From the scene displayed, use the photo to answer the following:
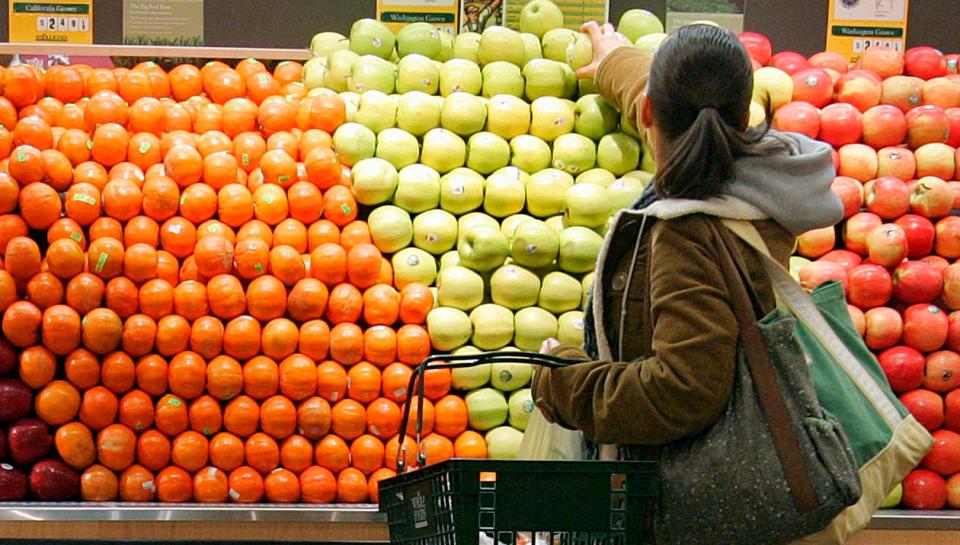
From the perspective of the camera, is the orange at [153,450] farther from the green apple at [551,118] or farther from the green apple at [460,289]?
the green apple at [551,118]

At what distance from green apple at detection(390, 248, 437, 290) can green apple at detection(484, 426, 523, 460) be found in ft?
1.92

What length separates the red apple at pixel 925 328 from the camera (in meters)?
3.81

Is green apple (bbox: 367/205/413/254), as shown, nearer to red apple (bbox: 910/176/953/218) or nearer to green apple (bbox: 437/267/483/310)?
green apple (bbox: 437/267/483/310)

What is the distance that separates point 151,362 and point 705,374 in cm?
244

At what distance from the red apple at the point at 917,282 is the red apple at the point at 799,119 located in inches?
22.7

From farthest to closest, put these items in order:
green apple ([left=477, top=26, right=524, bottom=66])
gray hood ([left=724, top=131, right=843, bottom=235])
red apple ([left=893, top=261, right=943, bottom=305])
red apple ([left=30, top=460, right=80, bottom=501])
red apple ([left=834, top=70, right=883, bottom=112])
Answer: green apple ([left=477, top=26, right=524, bottom=66]) → red apple ([left=834, top=70, right=883, bottom=112]) → red apple ([left=893, top=261, right=943, bottom=305]) → red apple ([left=30, top=460, right=80, bottom=501]) → gray hood ([left=724, top=131, right=843, bottom=235])

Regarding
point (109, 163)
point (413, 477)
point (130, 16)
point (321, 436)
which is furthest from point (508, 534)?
point (130, 16)

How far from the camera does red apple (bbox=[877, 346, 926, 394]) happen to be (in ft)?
12.4

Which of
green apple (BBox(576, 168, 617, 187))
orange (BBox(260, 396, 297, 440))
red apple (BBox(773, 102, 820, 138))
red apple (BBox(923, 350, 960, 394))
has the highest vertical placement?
red apple (BBox(773, 102, 820, 138))

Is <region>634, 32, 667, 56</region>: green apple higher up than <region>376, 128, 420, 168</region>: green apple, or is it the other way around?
<region>634, 32, 667, 56</region>: green apple

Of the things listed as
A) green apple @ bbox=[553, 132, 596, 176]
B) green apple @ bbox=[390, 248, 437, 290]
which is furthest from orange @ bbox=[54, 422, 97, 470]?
green apple @ bbox=[553, 132, 596, 176]

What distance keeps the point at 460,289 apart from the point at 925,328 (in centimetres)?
159

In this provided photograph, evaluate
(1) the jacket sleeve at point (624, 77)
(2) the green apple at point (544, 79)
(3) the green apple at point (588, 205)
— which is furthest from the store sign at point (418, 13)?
(3) the green apple at point (588, 205)

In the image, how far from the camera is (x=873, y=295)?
3.84 m
